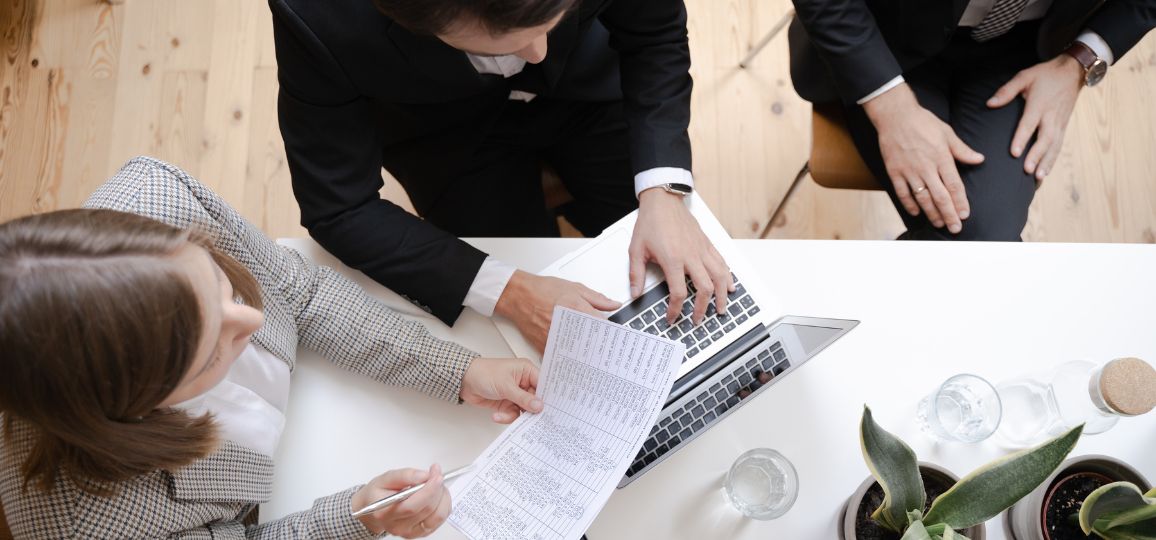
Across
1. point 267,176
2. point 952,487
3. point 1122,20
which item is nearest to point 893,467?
point 952,487

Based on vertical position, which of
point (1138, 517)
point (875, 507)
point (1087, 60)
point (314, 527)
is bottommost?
point (314, 527)

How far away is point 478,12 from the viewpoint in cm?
72

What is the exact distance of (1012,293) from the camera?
1.01 m

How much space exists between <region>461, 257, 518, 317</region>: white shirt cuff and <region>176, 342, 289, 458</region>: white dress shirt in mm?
264

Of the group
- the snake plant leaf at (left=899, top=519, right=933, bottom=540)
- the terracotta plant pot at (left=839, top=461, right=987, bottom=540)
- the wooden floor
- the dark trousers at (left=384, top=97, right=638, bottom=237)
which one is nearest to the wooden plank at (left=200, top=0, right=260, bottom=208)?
the wooden floor

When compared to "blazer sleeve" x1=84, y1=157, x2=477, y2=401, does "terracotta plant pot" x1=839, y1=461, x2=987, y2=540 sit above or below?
below

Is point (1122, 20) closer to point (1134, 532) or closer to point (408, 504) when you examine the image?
Result: point (1134, 532)

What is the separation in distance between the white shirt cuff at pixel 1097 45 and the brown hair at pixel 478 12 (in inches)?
41.0

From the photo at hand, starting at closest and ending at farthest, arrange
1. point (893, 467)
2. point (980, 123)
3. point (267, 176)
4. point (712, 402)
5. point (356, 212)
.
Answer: point (893, 467) → point (712, 402) → point (356, 212) → point (980, 123) → point (267, 176)

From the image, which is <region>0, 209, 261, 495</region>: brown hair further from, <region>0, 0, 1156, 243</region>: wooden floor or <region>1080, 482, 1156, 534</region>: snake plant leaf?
<region>0, 0, 1156, 243</region>: wooden floor

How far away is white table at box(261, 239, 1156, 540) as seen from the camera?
93cm

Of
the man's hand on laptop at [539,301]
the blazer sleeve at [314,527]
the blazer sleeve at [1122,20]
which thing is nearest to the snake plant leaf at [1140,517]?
the man's hand on laptop at [539,301]

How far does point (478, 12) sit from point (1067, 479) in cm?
83

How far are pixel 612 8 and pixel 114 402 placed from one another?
905mm
